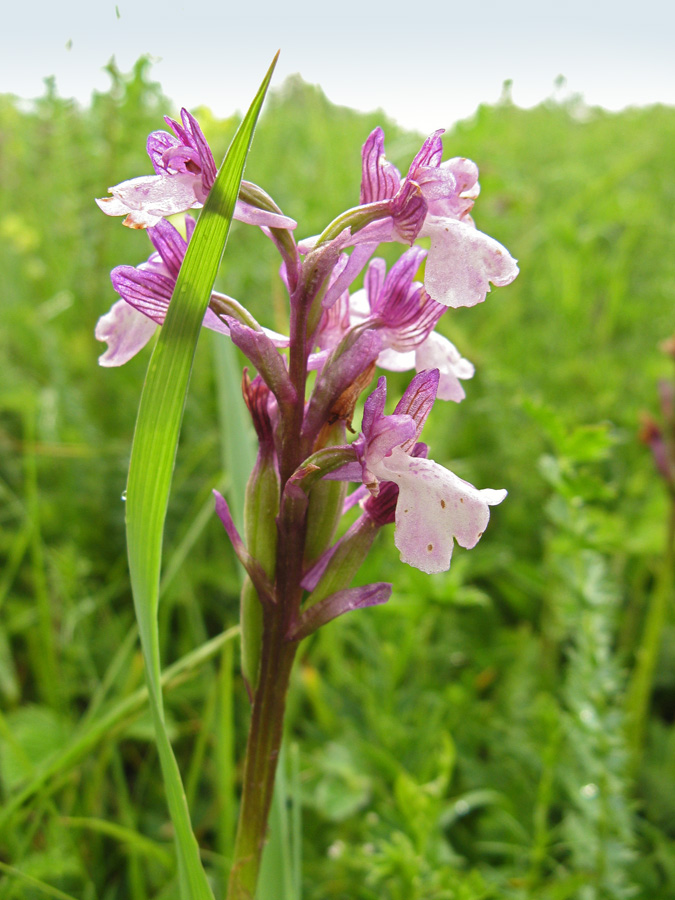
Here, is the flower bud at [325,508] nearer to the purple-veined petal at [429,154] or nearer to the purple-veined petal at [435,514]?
the purple-veined petal at [435,514]

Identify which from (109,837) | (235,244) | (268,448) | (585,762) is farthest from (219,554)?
(235,244)

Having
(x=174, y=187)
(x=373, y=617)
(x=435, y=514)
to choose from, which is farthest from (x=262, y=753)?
(x=373, y=617)

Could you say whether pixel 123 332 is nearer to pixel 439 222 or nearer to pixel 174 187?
pixel 174 187

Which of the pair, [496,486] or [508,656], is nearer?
[508,656]

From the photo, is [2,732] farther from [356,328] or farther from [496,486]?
[496,486]

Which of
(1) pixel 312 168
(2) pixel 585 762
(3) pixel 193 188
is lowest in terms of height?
(2) pixel 585 762

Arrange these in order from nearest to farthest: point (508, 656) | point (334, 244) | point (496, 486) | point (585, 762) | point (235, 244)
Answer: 1. point (334, 244)
2. point (585, 762)
3. point (508, 656)
4. point (496, 486)
5. point (235, 244)

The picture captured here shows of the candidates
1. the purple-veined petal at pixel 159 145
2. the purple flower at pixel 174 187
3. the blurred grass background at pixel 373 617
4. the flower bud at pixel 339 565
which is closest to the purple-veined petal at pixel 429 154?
the purple flower at pixel 174 187

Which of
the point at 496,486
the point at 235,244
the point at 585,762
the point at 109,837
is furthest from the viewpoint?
the point at 235,244
